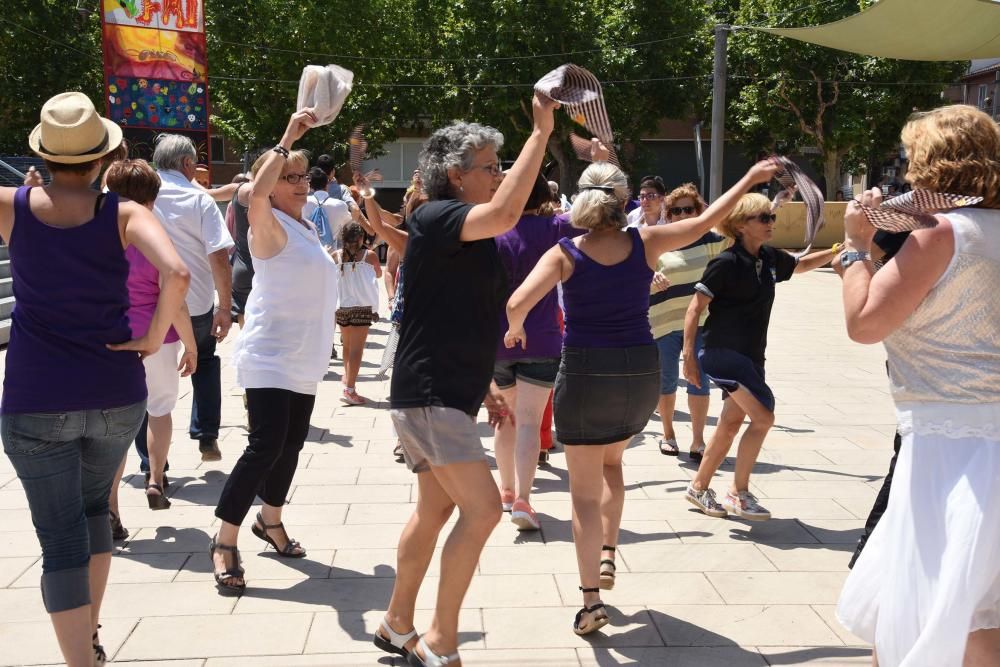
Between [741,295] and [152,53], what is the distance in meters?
15.2

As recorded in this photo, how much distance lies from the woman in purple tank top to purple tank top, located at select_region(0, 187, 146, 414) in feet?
5.23

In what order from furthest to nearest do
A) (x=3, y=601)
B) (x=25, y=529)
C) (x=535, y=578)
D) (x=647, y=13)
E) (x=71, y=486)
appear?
(x=647, y=13) < (x=25, y=529) < (x=535, y=578) < (x=3, y=601) < (x=71, y=486)

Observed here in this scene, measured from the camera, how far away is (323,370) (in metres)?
4.55

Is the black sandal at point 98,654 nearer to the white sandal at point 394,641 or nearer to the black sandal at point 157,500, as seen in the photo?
the white sandal at point 394,641

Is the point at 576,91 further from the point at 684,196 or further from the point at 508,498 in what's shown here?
the point at 684,196

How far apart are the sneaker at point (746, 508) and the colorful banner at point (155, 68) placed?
13577mm

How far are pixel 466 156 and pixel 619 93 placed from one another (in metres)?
34.9

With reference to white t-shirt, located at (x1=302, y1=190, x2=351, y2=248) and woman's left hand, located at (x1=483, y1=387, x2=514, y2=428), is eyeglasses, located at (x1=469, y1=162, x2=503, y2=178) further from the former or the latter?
white t-shirt, located at (x1=302, y1=190, x2=351, y2=248)

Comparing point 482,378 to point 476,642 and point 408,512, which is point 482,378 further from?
point 408,512

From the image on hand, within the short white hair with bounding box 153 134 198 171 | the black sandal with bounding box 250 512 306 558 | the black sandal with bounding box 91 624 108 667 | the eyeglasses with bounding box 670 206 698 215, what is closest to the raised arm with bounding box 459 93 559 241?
the black sandal with bounding box 91 624 108 667

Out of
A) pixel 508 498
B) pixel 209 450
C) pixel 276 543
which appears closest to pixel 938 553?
pixel 276 543

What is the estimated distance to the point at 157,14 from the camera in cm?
1800

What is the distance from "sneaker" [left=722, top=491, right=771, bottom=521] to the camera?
5.23 meters

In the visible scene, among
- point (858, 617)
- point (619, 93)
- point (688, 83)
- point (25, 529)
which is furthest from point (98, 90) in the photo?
point (858, 617)
